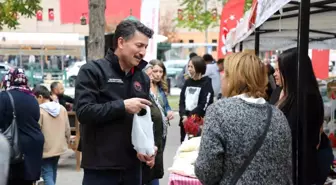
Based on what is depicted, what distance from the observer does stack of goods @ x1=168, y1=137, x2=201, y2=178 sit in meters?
5.11

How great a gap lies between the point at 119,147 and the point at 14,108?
2490mm

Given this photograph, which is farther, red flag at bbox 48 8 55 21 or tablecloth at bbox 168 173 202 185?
red flag at bbox 48 8 55 21

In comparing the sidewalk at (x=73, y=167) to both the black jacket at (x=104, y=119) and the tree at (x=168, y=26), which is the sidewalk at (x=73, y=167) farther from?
the tree at (x=168, y=26)

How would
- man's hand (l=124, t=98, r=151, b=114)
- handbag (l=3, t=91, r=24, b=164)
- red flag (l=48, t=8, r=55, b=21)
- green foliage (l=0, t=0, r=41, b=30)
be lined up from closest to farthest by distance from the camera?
1. man's hand (l=124, t=98, r=151, b=114)
2. handbag (l=3, t=91, r=24, b=164)
3. green foliage (l=0, t=0, r=41, b=30)
4. red flag (l=48, t=8, r=55, b=21)

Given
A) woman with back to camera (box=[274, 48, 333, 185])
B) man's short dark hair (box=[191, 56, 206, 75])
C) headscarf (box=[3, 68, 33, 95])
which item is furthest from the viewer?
man's short dark hair (box=[191, 56, 206, 75])

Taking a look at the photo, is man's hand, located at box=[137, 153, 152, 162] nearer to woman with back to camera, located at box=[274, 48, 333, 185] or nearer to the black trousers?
the black trousers

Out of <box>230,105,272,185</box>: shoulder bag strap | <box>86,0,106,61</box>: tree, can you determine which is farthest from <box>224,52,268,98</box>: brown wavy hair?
<box>86,0,106,61</box>: tree

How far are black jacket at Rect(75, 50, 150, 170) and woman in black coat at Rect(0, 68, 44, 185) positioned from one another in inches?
90.5

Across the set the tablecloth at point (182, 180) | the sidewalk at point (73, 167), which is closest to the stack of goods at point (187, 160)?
the tablecloth at point (182, 180)

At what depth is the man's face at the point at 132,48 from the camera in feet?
12.4

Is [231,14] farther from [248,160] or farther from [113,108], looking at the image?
[248,160]

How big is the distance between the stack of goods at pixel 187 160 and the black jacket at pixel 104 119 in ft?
4.56

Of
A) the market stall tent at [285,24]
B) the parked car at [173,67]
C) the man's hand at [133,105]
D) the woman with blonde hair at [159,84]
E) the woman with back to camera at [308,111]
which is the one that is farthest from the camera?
the parked car at [173,67]

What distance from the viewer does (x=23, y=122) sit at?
19.6 feet
